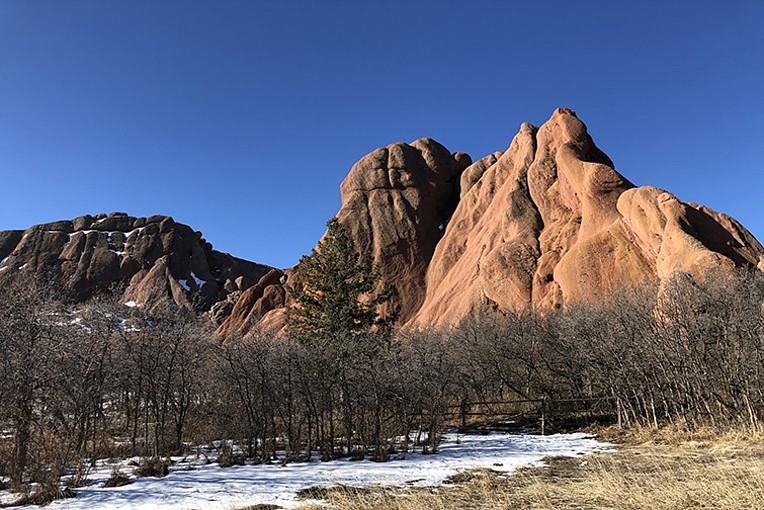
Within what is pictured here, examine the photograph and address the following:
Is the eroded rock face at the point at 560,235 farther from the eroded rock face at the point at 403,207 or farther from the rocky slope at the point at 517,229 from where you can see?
the eroded rock face at the point at 403,207

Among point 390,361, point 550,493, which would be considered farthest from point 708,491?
point 390,361

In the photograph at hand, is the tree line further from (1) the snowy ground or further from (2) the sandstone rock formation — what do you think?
(2) the sandstone rock formation

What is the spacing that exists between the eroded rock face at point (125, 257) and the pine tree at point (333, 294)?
7410 centimetres

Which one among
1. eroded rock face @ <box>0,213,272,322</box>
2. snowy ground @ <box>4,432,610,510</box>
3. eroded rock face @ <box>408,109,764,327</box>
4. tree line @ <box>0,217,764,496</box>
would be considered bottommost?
snowy ground @ <box>4,432,610,510</box>

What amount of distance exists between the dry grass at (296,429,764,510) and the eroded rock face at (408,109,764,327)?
17199mm

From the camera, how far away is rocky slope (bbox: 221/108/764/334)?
33344 millimetres

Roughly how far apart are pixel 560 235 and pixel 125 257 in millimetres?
102616

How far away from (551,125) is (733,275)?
3350cm

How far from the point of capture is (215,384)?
68.0 feet

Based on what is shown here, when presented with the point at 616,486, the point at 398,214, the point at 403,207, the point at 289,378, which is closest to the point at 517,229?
the point at 398,214

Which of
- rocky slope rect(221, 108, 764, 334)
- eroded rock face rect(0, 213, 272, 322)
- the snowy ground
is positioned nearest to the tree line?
the snowy ground

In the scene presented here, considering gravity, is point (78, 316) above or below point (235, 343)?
above

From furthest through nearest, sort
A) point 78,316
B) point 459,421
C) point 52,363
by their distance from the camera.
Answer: point 459,421 → point 78,316 → point 52,363

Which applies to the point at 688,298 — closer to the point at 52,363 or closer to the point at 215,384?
the point at 215,384
